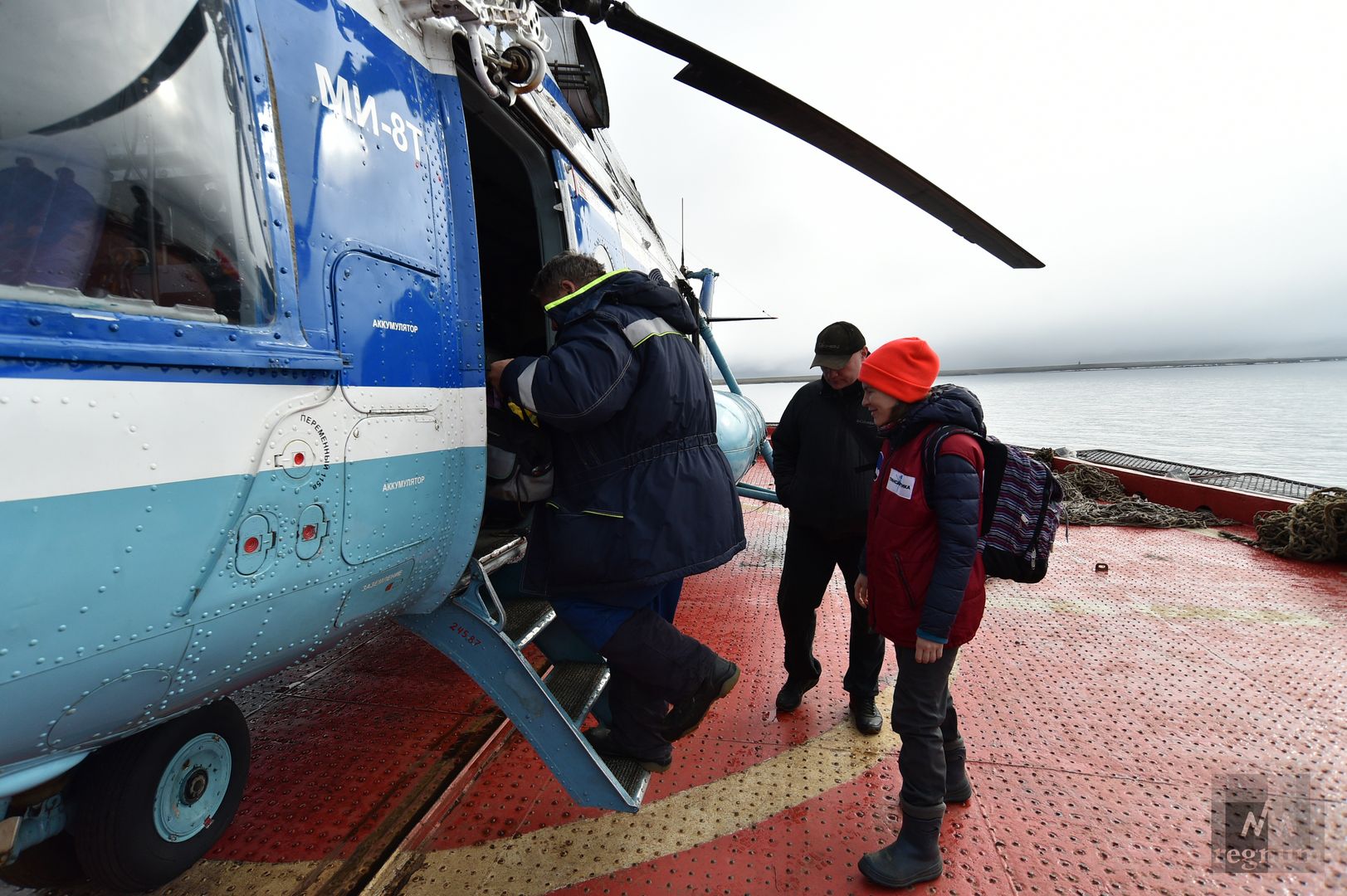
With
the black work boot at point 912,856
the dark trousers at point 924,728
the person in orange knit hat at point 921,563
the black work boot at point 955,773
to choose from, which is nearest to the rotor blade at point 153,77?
the person in orange knit hat at point 921,563

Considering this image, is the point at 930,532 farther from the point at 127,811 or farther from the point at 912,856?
the point at 127,811

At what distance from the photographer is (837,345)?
116 inches

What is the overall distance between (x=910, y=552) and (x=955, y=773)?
112cm

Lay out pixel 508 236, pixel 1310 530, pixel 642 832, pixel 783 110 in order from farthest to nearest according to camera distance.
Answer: pixel 1310 530 → pixel 508 236 → pixel 783 110 → pixel 642 832

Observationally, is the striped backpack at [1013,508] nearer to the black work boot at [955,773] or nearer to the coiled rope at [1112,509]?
the black work boot at [955,773]

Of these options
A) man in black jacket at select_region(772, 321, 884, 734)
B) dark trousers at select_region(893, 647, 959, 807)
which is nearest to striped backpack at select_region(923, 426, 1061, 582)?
dark trousers at select_region(893, 647, 959, 807)

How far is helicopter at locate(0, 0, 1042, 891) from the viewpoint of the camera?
1.10m

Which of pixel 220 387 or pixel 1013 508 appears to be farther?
pixel 1013 508

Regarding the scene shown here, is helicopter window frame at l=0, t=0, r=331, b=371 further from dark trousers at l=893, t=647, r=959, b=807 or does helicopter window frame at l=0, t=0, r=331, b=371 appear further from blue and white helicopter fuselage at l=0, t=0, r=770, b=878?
dark trousers at l=893, t=647, r=959, b=807

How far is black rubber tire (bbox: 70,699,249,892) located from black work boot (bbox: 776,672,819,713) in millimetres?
2564

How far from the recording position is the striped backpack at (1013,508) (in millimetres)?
2152

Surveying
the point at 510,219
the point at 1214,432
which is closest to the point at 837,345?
the point at 510,219

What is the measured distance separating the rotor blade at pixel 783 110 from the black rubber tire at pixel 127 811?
3.54 meters

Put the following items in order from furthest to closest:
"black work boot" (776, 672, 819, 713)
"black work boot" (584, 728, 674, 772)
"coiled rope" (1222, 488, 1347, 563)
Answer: "coiled rope" (1222, 488, 1347, 563) < "black work boot" (776, 672, 819, 713) < "black work boot" (584, 728, 674, 772)
